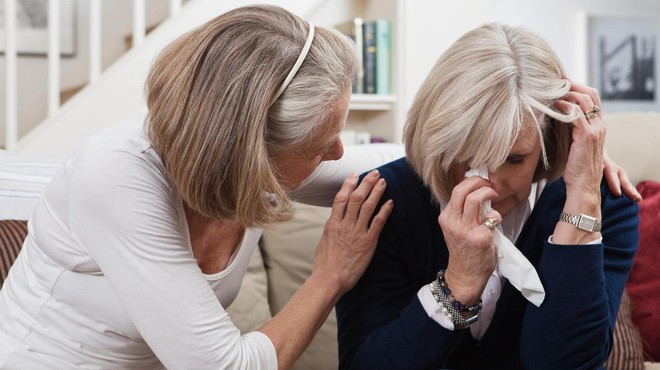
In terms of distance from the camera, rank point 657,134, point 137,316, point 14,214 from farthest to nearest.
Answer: point 657,134, point 14,214, point 137,316

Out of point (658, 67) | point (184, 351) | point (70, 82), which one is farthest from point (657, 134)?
point (658, 67)

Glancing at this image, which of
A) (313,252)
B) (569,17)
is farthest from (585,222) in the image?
(569,17)

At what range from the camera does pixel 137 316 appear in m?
1.12

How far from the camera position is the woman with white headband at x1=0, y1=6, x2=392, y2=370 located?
3.60 ft

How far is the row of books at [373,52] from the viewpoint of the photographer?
3023 mm

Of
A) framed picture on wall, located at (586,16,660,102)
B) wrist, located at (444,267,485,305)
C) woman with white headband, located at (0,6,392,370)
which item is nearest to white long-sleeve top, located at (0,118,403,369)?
woman with white headband, located at (0,6,392,370)

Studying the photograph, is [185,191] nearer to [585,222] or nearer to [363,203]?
[363,203]

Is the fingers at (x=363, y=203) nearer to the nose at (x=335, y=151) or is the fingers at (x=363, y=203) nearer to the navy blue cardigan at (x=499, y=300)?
the navy blue cardigan at (x=499, y=300)

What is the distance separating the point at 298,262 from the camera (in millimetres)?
1993

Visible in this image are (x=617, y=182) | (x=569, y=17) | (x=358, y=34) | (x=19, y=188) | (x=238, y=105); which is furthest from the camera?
(x=569, y=17)

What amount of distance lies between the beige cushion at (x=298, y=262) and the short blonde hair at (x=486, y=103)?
0.70 metres

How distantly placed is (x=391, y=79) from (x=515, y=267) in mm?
1922

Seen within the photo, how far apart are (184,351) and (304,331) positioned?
0.20 meters

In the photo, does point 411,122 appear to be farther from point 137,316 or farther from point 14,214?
point 14,214
